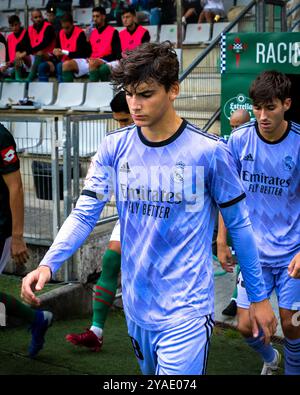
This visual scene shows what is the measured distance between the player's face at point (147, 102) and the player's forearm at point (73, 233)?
0.47 metres

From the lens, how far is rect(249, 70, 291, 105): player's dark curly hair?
4453mm

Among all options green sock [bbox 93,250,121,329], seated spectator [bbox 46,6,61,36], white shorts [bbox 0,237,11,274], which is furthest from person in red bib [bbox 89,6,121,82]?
white shorts [bbox 0,237,11,274]

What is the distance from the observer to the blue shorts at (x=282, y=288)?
4508 millimetres

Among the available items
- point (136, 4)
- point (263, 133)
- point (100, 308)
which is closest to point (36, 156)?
point (100, 308)

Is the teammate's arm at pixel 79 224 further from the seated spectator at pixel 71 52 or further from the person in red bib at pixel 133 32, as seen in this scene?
the seated spectator at pixel 71 52

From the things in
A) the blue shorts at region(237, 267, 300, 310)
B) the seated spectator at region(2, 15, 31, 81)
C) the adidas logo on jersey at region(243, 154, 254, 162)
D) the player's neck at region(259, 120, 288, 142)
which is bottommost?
the blue shorts at region(237, 267, 300, 310)

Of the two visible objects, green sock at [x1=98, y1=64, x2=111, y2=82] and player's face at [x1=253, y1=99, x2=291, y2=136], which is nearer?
player's face at [x1=253, y1=99, x2=291, y2=136]

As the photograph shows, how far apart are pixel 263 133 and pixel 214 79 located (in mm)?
5848

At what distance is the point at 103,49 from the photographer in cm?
1253

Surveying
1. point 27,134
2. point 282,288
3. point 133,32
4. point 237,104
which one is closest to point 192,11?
point 133,32

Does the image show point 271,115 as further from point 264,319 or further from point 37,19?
point 37,19

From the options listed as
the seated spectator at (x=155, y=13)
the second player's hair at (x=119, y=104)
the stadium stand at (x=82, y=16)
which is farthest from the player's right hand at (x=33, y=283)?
the stadium stand at (x=82, y=16)

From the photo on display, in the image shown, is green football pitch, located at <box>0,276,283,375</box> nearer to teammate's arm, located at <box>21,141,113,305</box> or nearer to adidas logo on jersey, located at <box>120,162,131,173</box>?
teammate's arm, located at <box>21,141,113,305</box>

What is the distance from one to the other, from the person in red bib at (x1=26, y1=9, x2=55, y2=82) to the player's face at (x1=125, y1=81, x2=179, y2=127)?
1120 cm
